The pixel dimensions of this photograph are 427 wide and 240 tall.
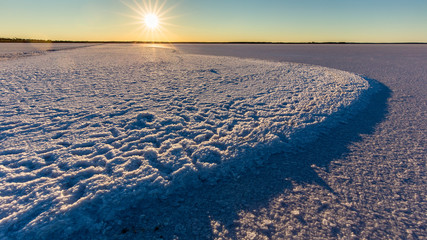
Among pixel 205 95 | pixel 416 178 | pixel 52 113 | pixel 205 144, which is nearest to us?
pixel 416 178

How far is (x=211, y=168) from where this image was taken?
8.44ft

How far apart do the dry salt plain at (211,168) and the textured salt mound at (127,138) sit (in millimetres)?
16

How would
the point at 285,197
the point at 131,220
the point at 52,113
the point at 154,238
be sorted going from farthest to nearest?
the point at 52,113 → the point at 285,197 → the point at 131,220 → the point at 154,238

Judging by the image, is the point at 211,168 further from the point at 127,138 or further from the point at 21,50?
the point at 21,50

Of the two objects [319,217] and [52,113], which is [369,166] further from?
[52,113]

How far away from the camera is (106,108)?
445 cm

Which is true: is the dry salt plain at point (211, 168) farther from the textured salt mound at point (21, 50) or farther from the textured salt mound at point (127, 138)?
the textured salt mound at point (21, 50)

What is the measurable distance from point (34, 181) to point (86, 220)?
918mm

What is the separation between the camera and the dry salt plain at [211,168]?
72.1 inches

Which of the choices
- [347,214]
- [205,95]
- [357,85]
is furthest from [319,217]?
[357,85]

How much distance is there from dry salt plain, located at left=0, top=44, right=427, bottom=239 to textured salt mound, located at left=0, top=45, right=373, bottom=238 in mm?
16

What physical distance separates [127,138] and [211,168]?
4.69ft

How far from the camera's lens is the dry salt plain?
1.83 metres

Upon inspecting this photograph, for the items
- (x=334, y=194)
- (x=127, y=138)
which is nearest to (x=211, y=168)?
(x=334, y=194)
